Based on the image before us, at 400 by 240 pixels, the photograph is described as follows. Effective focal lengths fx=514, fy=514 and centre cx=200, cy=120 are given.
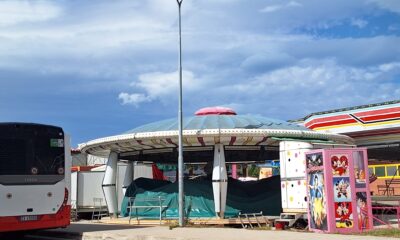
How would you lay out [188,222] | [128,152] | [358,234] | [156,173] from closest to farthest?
[358,234] < [188,222] < [128,152] < [156,173]

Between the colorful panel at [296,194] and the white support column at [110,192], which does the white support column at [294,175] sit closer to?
the colorful panel at [296,194]

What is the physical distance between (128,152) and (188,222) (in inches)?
300

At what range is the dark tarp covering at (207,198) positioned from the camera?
23.3m

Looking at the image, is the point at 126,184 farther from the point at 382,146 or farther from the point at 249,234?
the point at 382,146

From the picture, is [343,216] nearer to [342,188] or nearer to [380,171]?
[342,188]

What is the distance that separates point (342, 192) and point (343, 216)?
75 cm

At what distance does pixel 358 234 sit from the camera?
50.8 ft

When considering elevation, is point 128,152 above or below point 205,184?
above

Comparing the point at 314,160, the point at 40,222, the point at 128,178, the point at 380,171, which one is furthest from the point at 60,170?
the point at 380,171

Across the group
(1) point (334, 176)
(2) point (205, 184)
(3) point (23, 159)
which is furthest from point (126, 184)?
(1) point (334, 176)

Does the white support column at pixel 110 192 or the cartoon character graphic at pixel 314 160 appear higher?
the cartoon character graphic at pixel 314 160

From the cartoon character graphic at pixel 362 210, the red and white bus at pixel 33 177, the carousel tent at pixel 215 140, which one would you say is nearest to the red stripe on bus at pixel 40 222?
the red and white bus at pixel 33 177

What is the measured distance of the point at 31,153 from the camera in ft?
52.4

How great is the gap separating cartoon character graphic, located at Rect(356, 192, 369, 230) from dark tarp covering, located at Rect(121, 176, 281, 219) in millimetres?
7492
